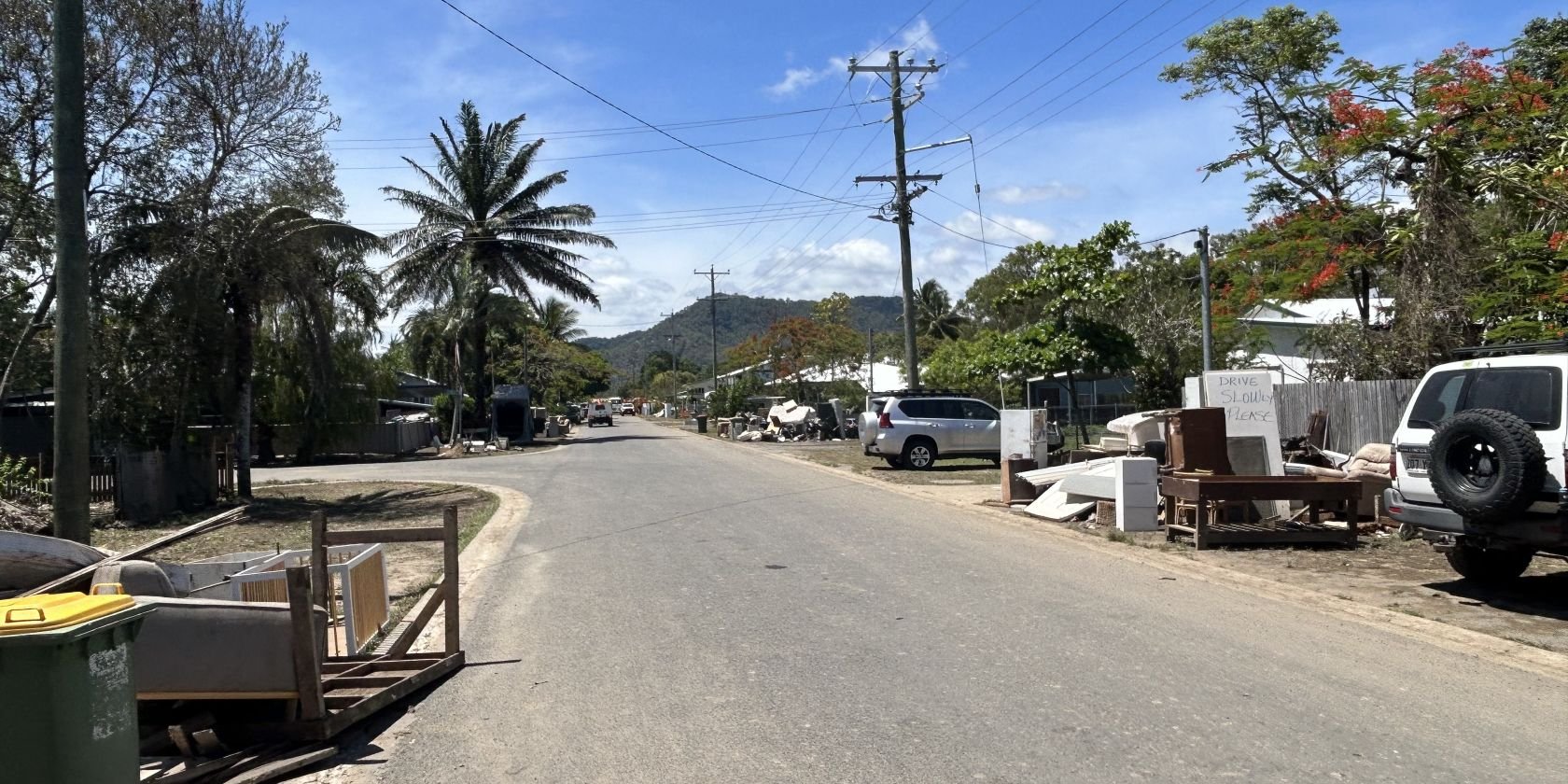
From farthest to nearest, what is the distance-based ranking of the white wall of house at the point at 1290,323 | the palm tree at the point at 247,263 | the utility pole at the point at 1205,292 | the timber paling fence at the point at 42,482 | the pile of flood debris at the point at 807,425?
the pile of flood debris at the point at 807,425
the white wall of house at the point at 1290,323
the utility pole at the point at 1205,292
the palm tree at the point at 247,263
the timber paling fence at the point at 42,482

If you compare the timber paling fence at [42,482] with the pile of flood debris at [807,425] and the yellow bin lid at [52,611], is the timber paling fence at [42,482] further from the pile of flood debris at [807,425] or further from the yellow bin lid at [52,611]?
the pile of flood debris at [807,425]

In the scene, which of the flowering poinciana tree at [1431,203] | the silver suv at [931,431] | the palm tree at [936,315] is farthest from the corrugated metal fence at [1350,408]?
the palm tree at [936,315]

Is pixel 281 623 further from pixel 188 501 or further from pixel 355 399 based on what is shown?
pixel 355 399

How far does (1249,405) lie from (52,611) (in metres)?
13.1

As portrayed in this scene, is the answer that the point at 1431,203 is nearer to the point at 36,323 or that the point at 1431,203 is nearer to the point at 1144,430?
the point at 1144,430

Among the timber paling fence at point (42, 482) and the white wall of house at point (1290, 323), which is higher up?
the white wall of house at point (1290, 323)

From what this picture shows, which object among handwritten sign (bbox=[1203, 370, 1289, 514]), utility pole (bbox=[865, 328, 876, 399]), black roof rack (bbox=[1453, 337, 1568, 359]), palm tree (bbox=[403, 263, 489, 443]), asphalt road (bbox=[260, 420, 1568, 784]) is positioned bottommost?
asphalt road (bbox=[260, 420, 1568, 784])

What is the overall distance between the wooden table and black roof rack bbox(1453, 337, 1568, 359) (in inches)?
94.8

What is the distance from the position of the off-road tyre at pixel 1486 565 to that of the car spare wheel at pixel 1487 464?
1.13 meters

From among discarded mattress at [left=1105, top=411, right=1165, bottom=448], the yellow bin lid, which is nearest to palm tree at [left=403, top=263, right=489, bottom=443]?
discarded mattress at [left=1105, top=411, right=1165, bottom=448]

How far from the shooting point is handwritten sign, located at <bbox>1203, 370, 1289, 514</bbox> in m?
13.8

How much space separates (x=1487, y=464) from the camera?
8469mm

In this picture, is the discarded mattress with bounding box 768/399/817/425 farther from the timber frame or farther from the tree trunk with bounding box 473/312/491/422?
the timber frame

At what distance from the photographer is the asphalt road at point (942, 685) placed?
16.9 feet
